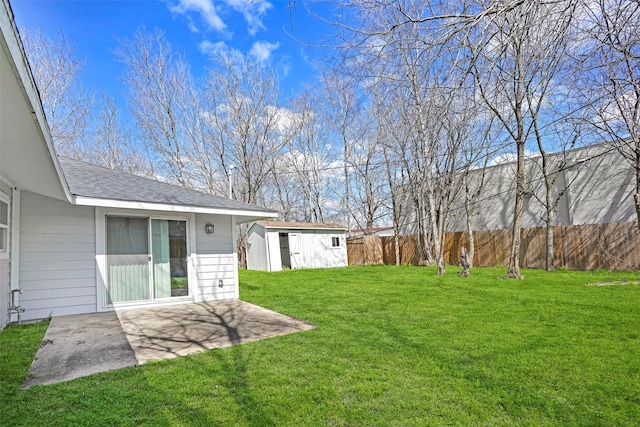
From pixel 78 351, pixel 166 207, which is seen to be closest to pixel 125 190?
pixel 166 207

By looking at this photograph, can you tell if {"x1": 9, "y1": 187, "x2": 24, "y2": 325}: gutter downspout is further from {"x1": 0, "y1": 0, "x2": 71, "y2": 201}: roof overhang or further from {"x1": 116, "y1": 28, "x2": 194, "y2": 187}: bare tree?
{"x1": 116, "y1": 28, "x2": 194, "y2": 187}: bare tree

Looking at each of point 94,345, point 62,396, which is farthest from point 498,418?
point 94,345

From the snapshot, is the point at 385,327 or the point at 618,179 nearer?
the point at 385,327

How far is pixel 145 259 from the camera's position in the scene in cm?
617

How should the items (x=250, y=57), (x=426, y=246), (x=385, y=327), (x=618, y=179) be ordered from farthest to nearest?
(x=250, y=57) → (x=426, y=246) → (x=618, y=179) → (x=385, y=327)

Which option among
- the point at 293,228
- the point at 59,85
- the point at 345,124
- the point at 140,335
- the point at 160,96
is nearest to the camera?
the point at 140,335

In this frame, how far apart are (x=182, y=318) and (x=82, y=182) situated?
300cm

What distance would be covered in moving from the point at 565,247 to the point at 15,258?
13972mm

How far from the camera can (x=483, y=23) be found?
109 inches

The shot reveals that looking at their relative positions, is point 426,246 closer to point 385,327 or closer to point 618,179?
point 618,179

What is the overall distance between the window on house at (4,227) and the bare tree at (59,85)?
10506 mm

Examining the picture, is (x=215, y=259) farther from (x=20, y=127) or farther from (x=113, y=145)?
(x=113, y=145)

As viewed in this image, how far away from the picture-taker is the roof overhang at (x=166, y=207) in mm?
5312

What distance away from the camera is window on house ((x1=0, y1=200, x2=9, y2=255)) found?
4.61m
